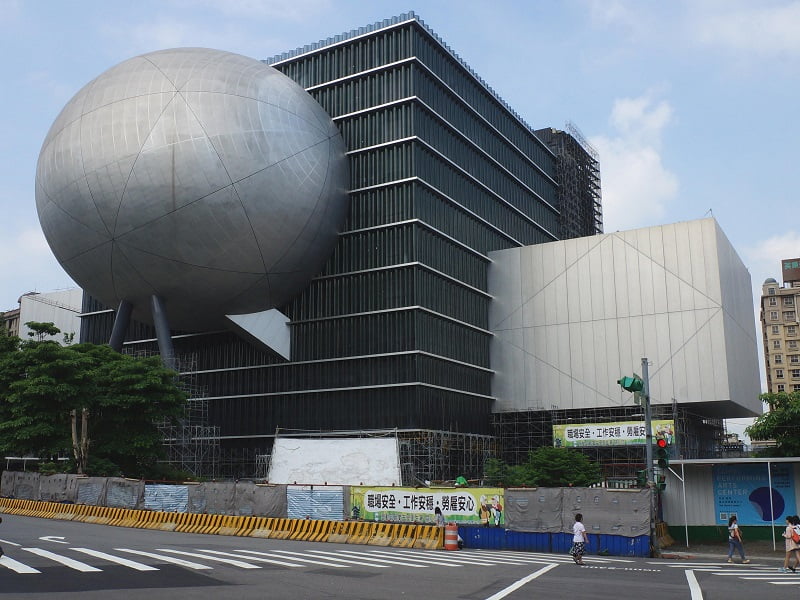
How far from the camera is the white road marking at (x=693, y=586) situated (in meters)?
Answer: 15.5

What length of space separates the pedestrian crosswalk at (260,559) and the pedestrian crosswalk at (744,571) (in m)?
1.76

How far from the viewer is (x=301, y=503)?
1198 inches

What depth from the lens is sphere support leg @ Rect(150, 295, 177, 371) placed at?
48.7 m

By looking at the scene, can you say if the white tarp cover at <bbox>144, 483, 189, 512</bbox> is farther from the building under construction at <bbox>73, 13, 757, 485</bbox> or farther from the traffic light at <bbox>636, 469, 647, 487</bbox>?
the traffic light at <bbox>636, 469, 647, 487</bbox>

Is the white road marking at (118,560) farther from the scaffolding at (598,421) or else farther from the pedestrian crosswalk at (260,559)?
the scaffolding at (598,421)

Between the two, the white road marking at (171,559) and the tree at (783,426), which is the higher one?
the tree at (783,426)

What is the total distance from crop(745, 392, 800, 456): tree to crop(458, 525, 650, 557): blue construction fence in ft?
61.5

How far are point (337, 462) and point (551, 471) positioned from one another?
1348 cm

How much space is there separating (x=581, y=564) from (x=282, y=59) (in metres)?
45.5

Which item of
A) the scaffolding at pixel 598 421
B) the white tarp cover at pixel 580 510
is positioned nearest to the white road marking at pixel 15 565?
the white tarp cover at pixel 580 510

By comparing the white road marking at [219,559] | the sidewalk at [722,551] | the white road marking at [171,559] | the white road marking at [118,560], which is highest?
the white road marking at [118,560]

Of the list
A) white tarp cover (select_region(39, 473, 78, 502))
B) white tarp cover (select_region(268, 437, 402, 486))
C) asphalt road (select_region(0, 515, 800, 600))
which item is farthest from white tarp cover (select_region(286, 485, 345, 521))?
white tarp cover (select_region(39, 473, 78, 502))

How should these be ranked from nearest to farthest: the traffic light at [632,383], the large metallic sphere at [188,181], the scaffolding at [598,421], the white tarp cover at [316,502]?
1. the traffic light at [632,383]
2. the white tarp cover at [316,502]
3. the large metallic sphere at [188,181]
4. the scaffolding at [598,421]

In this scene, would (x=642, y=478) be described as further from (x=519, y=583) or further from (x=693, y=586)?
(x=519, y=583)
